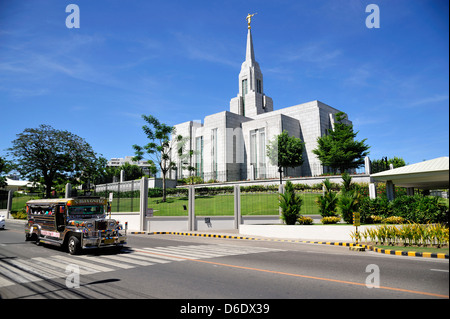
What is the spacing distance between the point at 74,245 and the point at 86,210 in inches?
88.6

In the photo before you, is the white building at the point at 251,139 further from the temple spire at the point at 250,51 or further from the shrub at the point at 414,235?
the shrub at the point at 414,235

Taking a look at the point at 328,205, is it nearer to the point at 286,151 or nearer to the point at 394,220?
the point at 394,220

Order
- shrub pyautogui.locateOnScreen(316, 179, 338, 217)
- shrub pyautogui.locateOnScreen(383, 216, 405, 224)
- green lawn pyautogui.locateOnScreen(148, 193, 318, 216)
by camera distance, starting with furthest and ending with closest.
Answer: green lawn pyautogui.locateOnScreen(148, 193, 318, 216)
shrub pyautogui.locateOnScreen(316, 179, 338, 217)
shrub pyautogui.locateOnScreen(383, 216, 405, 224)

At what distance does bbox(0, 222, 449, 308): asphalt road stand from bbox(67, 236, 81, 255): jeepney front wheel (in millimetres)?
680

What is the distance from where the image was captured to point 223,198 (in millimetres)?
26688

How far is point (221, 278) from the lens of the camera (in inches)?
279

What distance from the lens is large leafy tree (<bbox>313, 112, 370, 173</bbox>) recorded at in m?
38.6

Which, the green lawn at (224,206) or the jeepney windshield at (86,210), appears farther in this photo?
the green lawn at (224,206)

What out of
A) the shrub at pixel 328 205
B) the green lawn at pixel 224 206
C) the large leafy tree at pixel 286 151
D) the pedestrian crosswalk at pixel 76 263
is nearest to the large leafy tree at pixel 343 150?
the large leafy tree at pixel 286 151

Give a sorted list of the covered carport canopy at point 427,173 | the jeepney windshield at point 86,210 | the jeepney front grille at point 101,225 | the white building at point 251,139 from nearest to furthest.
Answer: the covered carport canopy at point 427,173 < the jeepney front grille at point 101,225 < the jeepney windshield at point 86,210 < the white building at point 251,139

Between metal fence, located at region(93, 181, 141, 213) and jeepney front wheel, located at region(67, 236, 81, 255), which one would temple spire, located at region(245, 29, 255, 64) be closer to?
metal fence, located at region(93, 181, 141, 213)

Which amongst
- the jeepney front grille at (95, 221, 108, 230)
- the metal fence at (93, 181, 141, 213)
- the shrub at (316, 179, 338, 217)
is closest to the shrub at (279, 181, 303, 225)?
the shrub at (316, 179, 338, 217)

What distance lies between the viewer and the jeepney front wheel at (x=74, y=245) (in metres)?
11.2
